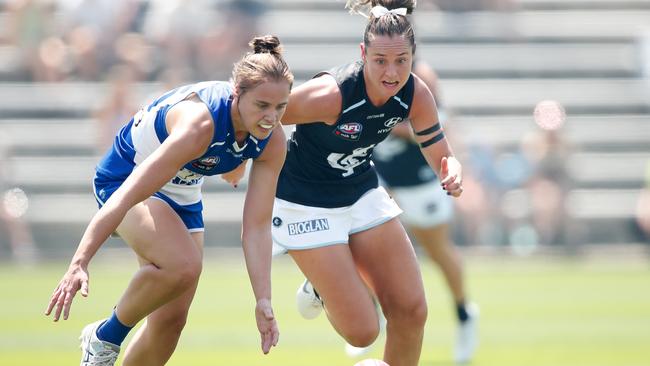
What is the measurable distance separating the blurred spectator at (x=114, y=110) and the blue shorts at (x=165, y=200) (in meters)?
10.5

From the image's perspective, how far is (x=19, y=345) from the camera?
9117 millimetres

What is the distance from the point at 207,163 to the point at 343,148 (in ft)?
3.15

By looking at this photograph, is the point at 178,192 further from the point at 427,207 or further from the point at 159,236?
the point at 427,207

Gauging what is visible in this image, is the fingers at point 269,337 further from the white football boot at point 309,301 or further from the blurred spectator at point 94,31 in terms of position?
the blurred spectator at point 94,31

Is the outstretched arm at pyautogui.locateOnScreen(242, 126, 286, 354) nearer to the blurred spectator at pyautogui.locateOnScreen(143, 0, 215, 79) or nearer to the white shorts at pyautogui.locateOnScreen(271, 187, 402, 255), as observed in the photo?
the white shorts at pyautogui.locateOnScreen(271, 187, 402, 255)

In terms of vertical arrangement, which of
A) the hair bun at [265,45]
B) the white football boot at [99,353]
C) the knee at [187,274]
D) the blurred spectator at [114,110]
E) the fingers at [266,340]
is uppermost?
the hair bun at [265,45]

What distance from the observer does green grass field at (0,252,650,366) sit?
8727 mm

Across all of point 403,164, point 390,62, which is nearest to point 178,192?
point 390,62

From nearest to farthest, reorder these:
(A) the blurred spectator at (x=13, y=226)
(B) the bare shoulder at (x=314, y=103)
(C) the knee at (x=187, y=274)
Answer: (C) the knee at (x=187, y=274) → (B) the bare shoulder at (x=314, y=103) → (A) the blurred spectator at (x=13, y=226)

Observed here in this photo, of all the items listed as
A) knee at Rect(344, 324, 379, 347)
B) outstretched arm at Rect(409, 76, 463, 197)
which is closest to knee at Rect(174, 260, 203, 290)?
knee at Rect(344, 324, 379, 347)

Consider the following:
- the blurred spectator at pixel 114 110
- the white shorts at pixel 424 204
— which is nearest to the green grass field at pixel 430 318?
the white shorts at pixel 424 204

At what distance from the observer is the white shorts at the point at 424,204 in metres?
9.34

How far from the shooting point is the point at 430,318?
11.2 meters

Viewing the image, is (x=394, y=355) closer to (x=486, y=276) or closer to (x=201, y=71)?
(x=486, y=276)
